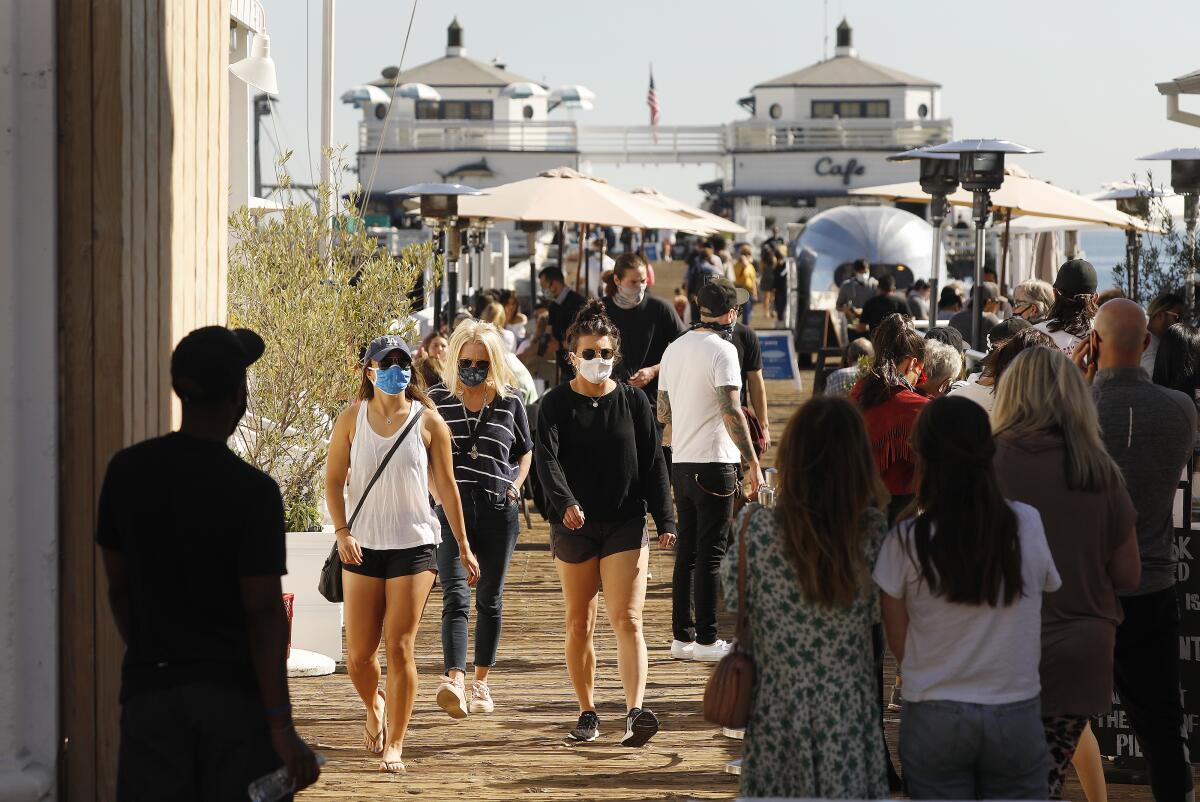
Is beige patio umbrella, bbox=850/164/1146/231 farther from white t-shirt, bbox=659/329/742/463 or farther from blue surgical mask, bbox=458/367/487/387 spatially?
blue surgical mask, bbox=458/367/487/387

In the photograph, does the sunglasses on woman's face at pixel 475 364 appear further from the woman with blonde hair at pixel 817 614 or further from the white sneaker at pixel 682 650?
the woman with blonde hair at pixel 817 614

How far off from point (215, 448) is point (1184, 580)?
3877mm

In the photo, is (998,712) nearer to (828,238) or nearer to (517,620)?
(517,620)

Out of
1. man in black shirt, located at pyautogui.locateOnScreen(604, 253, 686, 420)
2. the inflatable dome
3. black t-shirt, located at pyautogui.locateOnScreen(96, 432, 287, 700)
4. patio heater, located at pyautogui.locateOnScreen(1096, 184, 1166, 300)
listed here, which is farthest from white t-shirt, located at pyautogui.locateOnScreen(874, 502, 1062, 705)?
the inflatable dome

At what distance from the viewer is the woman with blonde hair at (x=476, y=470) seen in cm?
709

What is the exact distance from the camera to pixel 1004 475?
4.70 m

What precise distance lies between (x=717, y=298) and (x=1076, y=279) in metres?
1.67

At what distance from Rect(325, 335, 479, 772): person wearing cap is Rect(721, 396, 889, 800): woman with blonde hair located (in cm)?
251

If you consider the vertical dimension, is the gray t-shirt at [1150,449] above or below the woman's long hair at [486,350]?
below

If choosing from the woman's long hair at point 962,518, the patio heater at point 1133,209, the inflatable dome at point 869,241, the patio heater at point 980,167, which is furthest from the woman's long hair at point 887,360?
the inflatable dome at point 869,241

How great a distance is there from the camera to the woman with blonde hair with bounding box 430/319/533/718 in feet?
23.3

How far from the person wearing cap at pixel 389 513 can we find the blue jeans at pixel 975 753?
2.75 m

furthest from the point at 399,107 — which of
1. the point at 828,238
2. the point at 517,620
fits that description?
the point at 517,620

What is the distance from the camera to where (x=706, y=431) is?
7922mm
